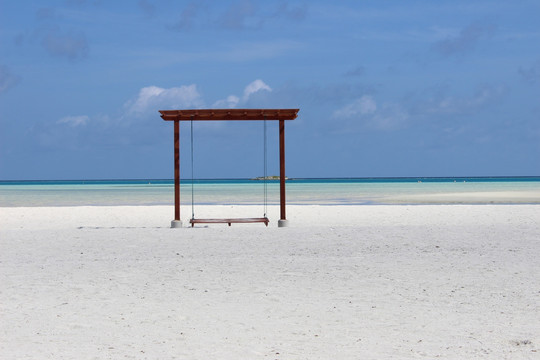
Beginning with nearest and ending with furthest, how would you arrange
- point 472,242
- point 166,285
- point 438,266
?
point 166,285, point 438,266, point 472,242

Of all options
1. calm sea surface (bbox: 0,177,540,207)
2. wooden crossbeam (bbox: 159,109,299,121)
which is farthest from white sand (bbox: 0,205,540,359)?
calm sea surface (bbox: 0,177,540,207)

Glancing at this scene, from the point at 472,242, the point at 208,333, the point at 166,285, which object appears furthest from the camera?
the point at 472,242

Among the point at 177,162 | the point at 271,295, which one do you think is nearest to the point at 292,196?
the point at 177,162

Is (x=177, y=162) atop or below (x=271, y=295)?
atop

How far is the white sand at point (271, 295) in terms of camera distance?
4.82 metres

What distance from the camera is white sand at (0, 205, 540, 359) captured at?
482 centimetres

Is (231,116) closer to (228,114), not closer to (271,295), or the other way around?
(228,114)

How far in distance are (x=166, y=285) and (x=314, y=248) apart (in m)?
4.03

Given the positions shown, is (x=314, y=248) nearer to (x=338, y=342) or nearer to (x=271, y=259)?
(x=271, y=259)

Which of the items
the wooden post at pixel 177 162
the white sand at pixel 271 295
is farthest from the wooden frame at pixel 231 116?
the white sand at pixel 271 295

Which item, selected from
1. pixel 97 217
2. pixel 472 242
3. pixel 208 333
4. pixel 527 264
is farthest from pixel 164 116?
pixel 208 333

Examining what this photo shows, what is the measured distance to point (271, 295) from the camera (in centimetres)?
675

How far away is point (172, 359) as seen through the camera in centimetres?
446

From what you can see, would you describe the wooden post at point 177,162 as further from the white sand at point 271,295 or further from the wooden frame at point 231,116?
the white sand at point 271,295
